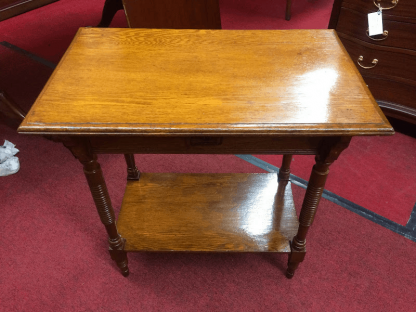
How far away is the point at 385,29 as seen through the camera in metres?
1.72

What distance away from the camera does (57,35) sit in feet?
10.4

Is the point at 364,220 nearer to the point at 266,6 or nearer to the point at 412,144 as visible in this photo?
the point at 412,144

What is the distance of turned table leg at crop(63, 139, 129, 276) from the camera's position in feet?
3.04

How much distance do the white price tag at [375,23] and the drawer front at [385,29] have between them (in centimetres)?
6

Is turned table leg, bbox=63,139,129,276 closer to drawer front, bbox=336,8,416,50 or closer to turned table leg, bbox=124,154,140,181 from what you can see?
turned table leg, bbox=124,154,140,181

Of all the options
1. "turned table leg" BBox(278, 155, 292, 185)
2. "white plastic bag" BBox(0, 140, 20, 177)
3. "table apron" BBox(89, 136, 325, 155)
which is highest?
"table apron" BBox(89, 136, 325, 155)

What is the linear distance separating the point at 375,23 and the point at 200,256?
1473mm

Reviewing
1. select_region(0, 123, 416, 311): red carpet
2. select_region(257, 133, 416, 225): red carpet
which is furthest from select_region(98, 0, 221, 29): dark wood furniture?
select_region(0, 123, 416, 311): red carpet

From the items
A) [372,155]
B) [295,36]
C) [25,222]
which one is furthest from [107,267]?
[372,155]

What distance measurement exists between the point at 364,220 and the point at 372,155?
1.65 feet

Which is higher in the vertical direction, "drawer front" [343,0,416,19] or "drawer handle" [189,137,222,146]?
"drawer front" [343,0,416,19]

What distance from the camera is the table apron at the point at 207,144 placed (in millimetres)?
917

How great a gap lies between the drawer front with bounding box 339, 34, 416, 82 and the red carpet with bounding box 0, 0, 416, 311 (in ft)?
1.37

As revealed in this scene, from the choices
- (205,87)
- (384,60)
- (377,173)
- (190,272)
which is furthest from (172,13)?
(377,173)
